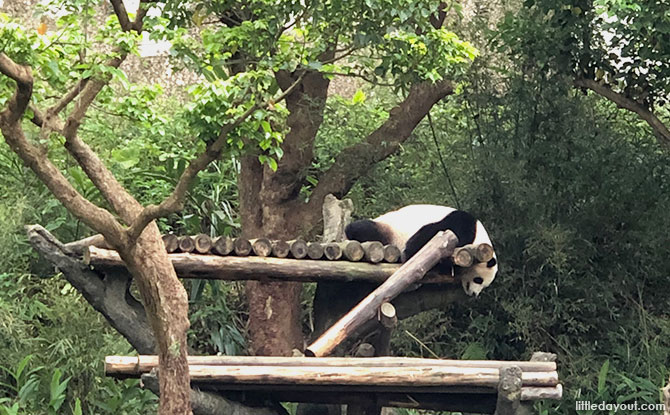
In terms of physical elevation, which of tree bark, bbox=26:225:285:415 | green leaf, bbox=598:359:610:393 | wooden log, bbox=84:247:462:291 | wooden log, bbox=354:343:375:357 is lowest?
green leaf, bbox=598:359:610:393

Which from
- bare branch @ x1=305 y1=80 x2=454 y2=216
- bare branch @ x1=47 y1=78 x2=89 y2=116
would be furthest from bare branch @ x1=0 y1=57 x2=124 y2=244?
bare branch @ x1=305 y1=80 x2=454 y2=216

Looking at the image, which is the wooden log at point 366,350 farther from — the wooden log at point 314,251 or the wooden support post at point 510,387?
the wooden support post at point 510,387

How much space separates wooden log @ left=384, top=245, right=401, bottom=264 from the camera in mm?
5660

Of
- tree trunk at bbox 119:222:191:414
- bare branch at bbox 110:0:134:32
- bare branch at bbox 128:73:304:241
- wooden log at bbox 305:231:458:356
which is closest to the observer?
bare branch at bbox 128:73:304:241

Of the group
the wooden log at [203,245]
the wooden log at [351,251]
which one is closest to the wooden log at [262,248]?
the wooden log at [203,245]

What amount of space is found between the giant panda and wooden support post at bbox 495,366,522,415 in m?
1.08

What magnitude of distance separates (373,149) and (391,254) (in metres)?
1.76

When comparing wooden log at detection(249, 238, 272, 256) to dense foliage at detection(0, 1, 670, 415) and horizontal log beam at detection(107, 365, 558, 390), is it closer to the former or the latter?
horizontal log beam at detection(107, 365, 558, 390)

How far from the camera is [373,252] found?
560 cm

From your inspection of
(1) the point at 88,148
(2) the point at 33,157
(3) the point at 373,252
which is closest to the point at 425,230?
(3) the point at 373,252

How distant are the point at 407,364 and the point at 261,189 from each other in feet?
8.49

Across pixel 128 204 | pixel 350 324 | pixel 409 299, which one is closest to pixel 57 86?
pixel 128 204

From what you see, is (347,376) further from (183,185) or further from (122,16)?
(122,16)

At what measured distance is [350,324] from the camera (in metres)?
4.97
